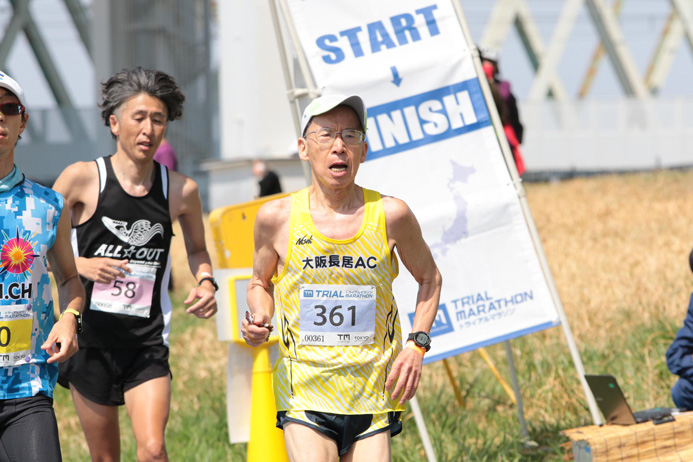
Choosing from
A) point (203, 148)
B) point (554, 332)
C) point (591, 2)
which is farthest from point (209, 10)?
point (554, 332)

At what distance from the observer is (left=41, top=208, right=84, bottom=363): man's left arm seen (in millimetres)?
3236

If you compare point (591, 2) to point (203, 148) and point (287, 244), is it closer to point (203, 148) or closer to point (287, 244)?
point (203, 148)

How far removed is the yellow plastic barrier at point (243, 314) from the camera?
192 inches

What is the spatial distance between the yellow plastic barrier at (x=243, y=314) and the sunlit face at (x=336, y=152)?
1653 millimetres

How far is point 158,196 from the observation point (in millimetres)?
4312

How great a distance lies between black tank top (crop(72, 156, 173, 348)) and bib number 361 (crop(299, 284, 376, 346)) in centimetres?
123

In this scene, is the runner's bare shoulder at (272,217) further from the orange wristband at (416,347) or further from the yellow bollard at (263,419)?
the yellow bollard at (263,419)

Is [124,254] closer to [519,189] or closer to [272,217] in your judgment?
[272,217]

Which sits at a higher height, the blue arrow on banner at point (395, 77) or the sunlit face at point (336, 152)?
the blue arrow on banner at point (395, 77)

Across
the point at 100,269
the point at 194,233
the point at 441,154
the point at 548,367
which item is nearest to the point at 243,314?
the point at 194,233

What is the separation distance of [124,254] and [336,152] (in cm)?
139

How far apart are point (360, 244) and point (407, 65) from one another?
6.20ft

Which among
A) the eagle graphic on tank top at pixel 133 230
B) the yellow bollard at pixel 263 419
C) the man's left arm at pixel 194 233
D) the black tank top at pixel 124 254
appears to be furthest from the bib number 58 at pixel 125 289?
the yellow bollard at pixel 263 419

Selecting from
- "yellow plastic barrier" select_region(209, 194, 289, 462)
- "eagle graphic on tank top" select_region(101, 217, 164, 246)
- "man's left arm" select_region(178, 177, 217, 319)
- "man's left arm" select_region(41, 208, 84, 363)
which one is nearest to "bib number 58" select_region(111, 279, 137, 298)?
"eagle graphic on tank top" select_region(101, 217, 164, 246)
